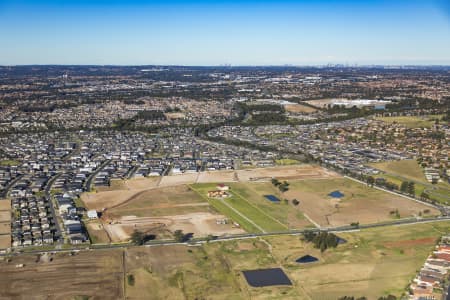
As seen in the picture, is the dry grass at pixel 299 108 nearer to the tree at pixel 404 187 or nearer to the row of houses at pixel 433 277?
the tree at pixel 404 187

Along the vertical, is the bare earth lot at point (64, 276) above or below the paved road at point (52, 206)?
below

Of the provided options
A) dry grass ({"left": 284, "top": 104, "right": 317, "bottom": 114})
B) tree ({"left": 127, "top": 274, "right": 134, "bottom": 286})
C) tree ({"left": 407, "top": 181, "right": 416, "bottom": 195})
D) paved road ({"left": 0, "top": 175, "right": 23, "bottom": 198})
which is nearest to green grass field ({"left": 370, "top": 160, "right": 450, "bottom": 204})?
tree ({"left": 407, "top": 181, "right": 416, "bottom": 195})

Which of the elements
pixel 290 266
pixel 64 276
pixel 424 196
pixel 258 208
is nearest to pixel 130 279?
pixel 64 276

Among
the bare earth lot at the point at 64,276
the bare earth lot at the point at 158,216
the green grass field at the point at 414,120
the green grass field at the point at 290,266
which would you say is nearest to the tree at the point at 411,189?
the green grass field at the point at 290,266

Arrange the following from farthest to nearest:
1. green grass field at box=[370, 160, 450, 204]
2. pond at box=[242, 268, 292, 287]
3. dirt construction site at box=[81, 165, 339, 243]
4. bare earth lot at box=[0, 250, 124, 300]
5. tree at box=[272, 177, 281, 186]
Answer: tree at box=[272, 177, 281, 186]
green grass field at box=[370, 160, 450, 204]
dirt construction site at box=[81, 165, 339, 243]
pond at box=[242, 268, 292, 287]
bare earth lot at box=[0, 250, 124, 300]

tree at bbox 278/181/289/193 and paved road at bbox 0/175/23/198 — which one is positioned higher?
tree at bbox 278/181/289/193

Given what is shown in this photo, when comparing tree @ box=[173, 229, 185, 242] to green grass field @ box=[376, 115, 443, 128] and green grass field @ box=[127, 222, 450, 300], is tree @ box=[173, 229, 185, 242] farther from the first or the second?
green grass field @ box=[376, 115, 443, 128]
